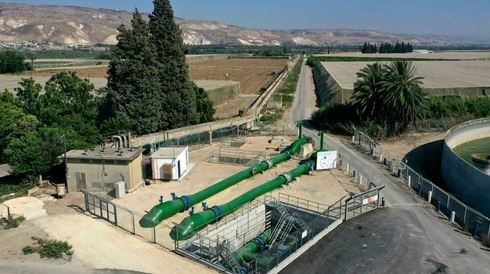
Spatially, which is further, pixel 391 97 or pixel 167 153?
pixel 391 97

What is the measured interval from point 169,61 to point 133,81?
615cm

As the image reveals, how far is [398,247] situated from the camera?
2417 centimetres

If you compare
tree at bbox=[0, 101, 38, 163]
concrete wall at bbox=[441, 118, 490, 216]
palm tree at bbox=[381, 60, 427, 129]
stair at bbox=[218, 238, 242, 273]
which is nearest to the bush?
stair at bbox=[218, 238, 242, 273]

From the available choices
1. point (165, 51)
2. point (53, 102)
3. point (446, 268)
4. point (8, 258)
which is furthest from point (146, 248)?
point (165, 51)

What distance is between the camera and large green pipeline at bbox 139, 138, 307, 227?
1051 inches

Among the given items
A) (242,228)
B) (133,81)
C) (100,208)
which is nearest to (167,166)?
(100,208)

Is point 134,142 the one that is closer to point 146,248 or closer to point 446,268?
point 146,248

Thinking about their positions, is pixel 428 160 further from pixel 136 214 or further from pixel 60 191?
pixel 60 191

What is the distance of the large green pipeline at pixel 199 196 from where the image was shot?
2669 centimetres

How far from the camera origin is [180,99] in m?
49.5

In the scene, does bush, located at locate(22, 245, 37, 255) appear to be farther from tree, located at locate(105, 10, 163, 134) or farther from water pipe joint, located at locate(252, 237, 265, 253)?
tree, located at locate(105, 10, 163, 134)

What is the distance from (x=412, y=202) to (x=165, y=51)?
32542mm

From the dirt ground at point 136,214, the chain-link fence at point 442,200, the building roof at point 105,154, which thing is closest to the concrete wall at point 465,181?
the chain-link fence at point 442,200

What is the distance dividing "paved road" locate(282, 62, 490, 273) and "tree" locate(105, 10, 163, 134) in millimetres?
26975
